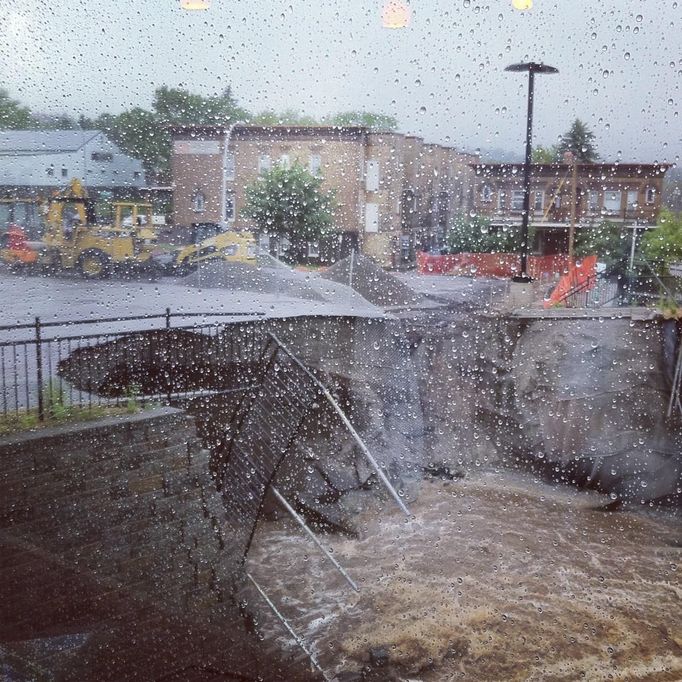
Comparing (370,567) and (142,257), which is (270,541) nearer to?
(370,567)

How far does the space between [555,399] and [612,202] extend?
103 inches

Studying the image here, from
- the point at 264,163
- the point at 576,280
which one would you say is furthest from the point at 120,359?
the point at 576,280

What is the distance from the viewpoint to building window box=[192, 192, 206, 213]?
97.5 inches

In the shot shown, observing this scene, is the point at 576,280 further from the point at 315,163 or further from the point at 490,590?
the point at 315,163

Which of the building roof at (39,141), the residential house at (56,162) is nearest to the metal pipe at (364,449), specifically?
the residential house at (56,162)

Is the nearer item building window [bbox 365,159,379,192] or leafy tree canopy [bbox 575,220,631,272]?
building window [bbox 365,159,379,192]

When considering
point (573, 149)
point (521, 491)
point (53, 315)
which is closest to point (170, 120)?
point (53, 315)

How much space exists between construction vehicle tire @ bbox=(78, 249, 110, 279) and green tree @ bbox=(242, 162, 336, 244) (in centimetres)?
67

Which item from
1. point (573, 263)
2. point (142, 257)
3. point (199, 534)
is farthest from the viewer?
point (573, 263)

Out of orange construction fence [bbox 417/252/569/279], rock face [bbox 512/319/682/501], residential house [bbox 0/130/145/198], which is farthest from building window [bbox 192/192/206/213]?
rock face [bbox 512/319/682/501]

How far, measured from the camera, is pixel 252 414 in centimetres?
322

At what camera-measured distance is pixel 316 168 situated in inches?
100.0

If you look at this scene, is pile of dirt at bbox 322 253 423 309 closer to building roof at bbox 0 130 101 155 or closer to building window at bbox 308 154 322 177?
building window at bbox 308 154 322 177

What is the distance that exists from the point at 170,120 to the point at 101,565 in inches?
64.4
